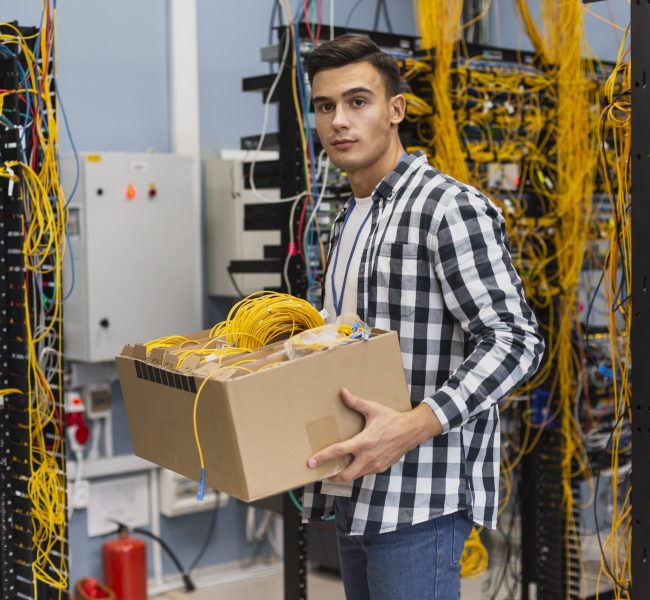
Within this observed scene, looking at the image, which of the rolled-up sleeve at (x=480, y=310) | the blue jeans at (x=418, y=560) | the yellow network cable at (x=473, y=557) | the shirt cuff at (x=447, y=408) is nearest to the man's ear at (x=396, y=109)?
the rolled-up sleeve at (x=480, y=310)

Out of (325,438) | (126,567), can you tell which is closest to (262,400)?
(325,438)

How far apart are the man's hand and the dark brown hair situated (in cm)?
66

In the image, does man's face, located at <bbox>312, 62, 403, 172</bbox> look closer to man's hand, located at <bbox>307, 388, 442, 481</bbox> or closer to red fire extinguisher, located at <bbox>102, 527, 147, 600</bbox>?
man's hand, located at <bbox>307, 388, 442, 481</bbox>

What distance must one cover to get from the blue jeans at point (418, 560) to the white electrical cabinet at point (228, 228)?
2.20 m

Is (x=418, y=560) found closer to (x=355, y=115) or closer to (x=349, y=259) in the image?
(x=349, y=259)

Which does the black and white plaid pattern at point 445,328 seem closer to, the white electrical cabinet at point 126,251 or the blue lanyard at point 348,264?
the blue lanyard at point 348,264

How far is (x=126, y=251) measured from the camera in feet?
12.6

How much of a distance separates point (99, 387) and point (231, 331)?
2307 millimetres

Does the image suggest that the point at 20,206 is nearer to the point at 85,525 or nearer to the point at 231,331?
the point at 231,331

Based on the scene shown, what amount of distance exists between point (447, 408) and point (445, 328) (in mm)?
185

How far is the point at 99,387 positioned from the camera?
3.95 meters

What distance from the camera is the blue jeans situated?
5.51 feet

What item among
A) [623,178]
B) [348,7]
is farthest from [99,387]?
[623,178]

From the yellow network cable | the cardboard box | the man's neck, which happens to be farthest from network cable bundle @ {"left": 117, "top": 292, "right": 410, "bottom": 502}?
the yellow network cable
